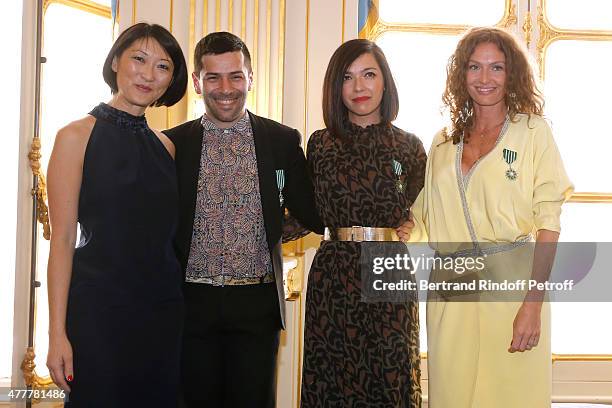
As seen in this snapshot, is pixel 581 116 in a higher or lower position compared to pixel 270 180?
higher

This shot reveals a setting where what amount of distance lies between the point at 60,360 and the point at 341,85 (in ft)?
4.41

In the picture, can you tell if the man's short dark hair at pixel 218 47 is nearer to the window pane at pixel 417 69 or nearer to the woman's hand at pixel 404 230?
the woman's hand at pixel 404 230

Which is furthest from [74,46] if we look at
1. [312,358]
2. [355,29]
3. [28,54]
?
[312,358]

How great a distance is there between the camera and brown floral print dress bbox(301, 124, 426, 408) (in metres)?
2.46

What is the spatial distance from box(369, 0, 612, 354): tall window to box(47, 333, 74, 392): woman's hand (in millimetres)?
2580

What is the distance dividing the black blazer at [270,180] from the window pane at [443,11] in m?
1.67

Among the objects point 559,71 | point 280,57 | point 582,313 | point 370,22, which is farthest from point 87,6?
point 582,313

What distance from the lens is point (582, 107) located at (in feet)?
13.6

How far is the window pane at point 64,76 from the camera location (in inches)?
147

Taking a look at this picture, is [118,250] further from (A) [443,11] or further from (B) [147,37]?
(A) [443,11]

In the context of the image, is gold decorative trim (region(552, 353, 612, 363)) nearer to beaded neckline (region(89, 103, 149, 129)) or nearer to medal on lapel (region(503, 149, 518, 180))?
medal on lapel (region(503, 149, 518, 180))

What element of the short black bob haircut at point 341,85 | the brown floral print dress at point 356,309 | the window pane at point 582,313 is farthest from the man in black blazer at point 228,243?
the window pane at point 582,313

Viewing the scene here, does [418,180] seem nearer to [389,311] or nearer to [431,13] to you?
[389,311]

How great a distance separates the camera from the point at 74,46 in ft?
12.6
